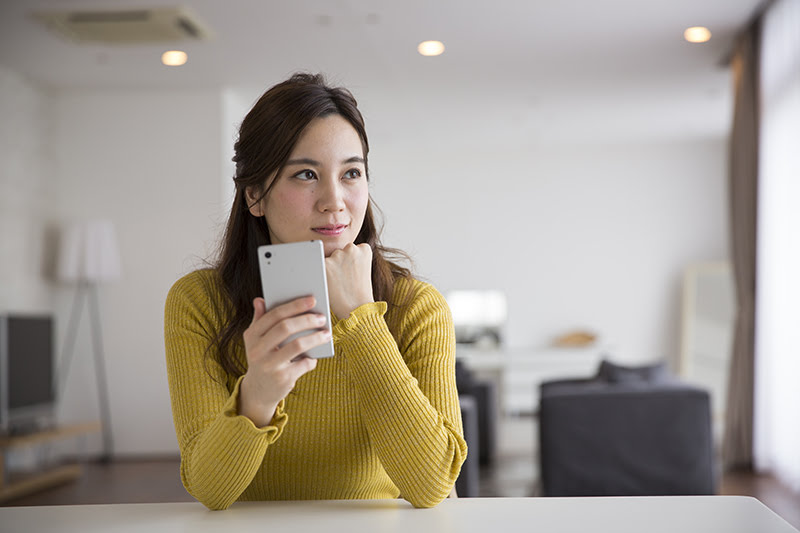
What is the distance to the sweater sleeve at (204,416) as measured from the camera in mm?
1057

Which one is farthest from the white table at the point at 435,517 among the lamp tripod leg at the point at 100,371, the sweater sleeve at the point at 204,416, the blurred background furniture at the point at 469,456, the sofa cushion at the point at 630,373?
the lamp tripod leg at the point at 100,371

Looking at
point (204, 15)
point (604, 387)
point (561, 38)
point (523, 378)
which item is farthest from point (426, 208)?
point (604, 387)

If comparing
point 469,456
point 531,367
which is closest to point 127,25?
point 469,456

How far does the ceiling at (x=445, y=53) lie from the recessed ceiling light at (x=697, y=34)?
5cm

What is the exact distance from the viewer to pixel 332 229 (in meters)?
1.28

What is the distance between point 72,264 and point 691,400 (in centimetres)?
436

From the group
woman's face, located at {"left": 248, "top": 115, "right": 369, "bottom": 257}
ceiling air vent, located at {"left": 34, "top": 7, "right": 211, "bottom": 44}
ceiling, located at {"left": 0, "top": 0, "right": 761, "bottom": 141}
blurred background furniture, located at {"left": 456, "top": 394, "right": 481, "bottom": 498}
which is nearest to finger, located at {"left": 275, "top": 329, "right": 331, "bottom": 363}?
woman's face, located at {"left": 248, "top": 115, "right": 369, "bottom": 257}

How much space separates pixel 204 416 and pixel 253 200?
40 cm

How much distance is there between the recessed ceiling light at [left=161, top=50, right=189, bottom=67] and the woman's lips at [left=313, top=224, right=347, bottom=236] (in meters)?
4.35

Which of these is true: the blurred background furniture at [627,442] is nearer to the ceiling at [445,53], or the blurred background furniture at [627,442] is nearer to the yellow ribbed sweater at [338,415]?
the ceiling at [445,53]

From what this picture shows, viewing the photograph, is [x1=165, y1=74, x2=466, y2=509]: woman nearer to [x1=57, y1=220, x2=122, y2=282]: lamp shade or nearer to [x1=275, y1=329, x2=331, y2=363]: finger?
[x1=275, y1=329, x2=331, y2=363]: finger

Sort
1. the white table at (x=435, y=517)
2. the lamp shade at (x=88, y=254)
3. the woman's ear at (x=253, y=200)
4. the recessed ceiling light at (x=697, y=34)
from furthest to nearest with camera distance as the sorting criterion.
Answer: the lamp shade at (x=88, y=254), the recessed ceiling light at (x=697, y=34), the woman's ear at (x=253, y=200), the white table at (x=435, y=517)

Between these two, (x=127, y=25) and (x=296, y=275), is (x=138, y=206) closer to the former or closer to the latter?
(x=127, y=25)

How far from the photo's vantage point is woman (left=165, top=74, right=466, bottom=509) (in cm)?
110
